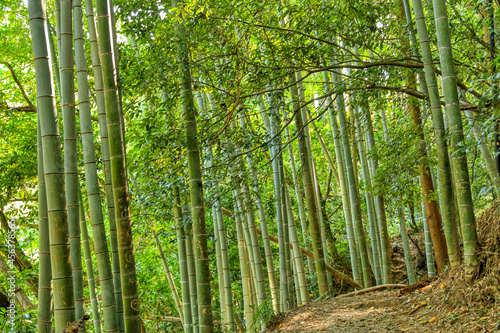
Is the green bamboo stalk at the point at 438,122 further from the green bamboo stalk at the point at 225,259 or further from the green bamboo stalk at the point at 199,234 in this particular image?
the green bamboo stalk at the point at 225,259

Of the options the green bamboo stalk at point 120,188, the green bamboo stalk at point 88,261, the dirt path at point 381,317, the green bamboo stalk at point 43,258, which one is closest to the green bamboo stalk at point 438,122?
the dirt path at point 381,317

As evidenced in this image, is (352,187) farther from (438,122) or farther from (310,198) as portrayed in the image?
(438,122)

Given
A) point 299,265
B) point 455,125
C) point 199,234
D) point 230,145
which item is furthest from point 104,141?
point 299,265

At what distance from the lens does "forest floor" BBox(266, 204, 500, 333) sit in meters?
2.63

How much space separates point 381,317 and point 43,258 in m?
2.85

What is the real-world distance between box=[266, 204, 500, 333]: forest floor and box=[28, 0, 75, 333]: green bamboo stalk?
221 cm

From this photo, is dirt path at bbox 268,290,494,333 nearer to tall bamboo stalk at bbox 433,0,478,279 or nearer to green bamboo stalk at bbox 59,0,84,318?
tall bamboo stalk at bbox 433,0,478,279

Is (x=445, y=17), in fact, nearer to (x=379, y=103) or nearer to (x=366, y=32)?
(x=366, y=32)

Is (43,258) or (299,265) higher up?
(43,258)

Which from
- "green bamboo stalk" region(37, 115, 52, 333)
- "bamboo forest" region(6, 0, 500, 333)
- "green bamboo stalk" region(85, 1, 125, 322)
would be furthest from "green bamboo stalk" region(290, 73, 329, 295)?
"green bamboo stalk" region(37, 115, 52, 333)

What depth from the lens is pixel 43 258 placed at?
2867 millimetres

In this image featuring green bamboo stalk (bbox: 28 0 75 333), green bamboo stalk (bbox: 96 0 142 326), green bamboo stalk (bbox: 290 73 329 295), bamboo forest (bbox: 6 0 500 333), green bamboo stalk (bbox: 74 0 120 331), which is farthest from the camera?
green bamboo stalk (bbox: 290 73 329 295)

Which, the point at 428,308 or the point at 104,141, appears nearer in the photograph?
the point at 104,141

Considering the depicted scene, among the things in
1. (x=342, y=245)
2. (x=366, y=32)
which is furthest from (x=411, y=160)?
(x=342, y=245)
